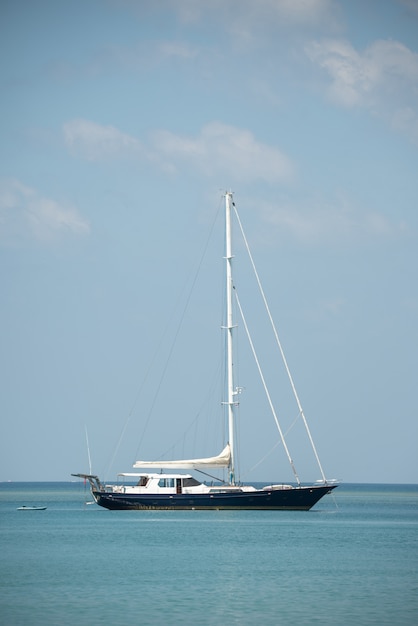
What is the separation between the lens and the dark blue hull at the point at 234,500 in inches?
3002

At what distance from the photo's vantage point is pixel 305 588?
40344 millimetres

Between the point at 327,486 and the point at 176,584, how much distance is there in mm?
38224

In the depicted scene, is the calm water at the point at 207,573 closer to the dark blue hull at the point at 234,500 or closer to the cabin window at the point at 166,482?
the dark blue hull at the point at 234,500

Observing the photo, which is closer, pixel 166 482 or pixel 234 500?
pixel 234 500

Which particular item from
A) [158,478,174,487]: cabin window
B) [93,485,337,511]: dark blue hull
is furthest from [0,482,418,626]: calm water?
[158,478,174,487]: cabin window

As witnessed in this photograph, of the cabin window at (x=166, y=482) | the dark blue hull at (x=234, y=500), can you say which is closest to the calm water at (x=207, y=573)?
the dark blue hull at (x=234, y=500)

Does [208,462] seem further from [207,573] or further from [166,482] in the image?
[207,573]

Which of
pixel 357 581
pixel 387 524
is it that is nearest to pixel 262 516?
pixel 387 524

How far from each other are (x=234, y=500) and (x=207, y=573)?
32438 millimetres

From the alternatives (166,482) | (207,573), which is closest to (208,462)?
(166,482)

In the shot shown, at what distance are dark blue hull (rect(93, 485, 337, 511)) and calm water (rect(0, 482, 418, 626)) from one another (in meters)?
1.88

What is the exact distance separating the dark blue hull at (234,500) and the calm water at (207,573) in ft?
6.17

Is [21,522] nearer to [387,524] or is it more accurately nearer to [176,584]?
[387,524]

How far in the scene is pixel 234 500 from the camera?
76.8 metres
